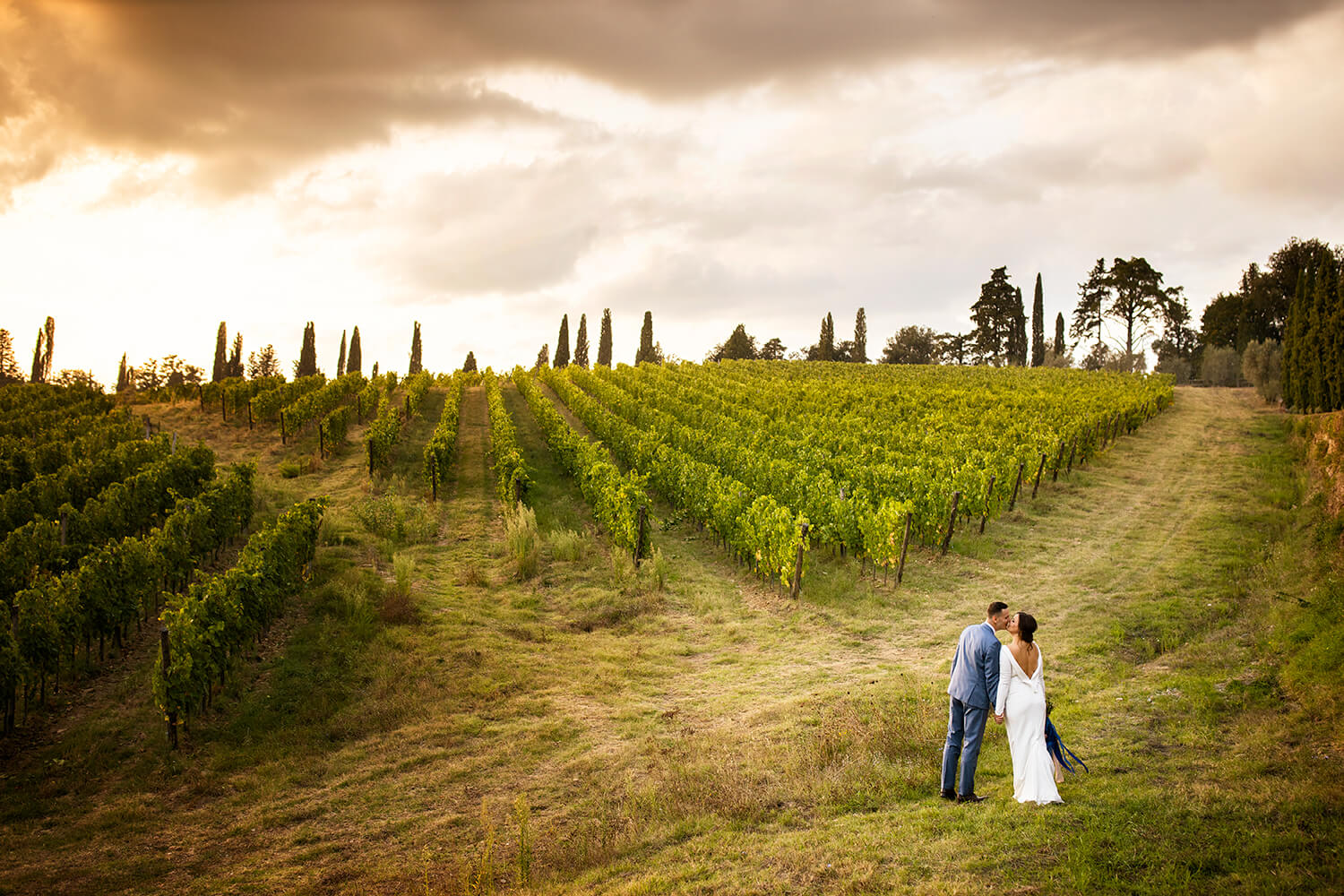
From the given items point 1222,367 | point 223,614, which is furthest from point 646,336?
point 223,614

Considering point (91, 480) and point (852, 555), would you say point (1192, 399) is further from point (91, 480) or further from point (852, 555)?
point (91, 480)

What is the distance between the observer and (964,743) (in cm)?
746

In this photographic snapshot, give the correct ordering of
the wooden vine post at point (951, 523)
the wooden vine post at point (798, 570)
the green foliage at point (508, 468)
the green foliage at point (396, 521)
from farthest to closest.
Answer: the green foliage at point (508, 468) → the green foliage at point (396, 521) → the wooden vine post at point (951, 523) → the wooden vine post at point (798, 570)

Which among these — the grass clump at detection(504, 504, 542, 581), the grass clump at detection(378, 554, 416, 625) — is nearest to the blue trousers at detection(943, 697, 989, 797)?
the grass clump at detection(378, 554, 416, 625)

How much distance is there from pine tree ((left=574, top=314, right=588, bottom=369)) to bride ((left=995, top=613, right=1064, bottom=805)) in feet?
254

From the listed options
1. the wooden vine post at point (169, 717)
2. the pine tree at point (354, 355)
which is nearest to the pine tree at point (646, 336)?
the pine tree at point (354, 355)

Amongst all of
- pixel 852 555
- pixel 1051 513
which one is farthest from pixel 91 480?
pixel 1051 513

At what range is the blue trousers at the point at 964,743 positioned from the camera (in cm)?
738

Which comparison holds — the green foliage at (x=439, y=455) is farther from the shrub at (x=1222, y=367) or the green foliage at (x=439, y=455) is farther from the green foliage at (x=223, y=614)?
the shrub at (x=1222, y=367)

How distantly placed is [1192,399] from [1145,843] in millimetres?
52091

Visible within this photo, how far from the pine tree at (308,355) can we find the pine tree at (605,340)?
1106 inches

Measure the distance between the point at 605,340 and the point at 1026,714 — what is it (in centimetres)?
7629

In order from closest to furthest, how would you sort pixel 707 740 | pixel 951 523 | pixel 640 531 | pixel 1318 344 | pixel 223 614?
pixel 707 740, pixel 223 614, pixel 640 531, pixel 951 523, pixel 1318 344

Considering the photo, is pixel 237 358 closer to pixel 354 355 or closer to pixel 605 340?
pixel 354 355
